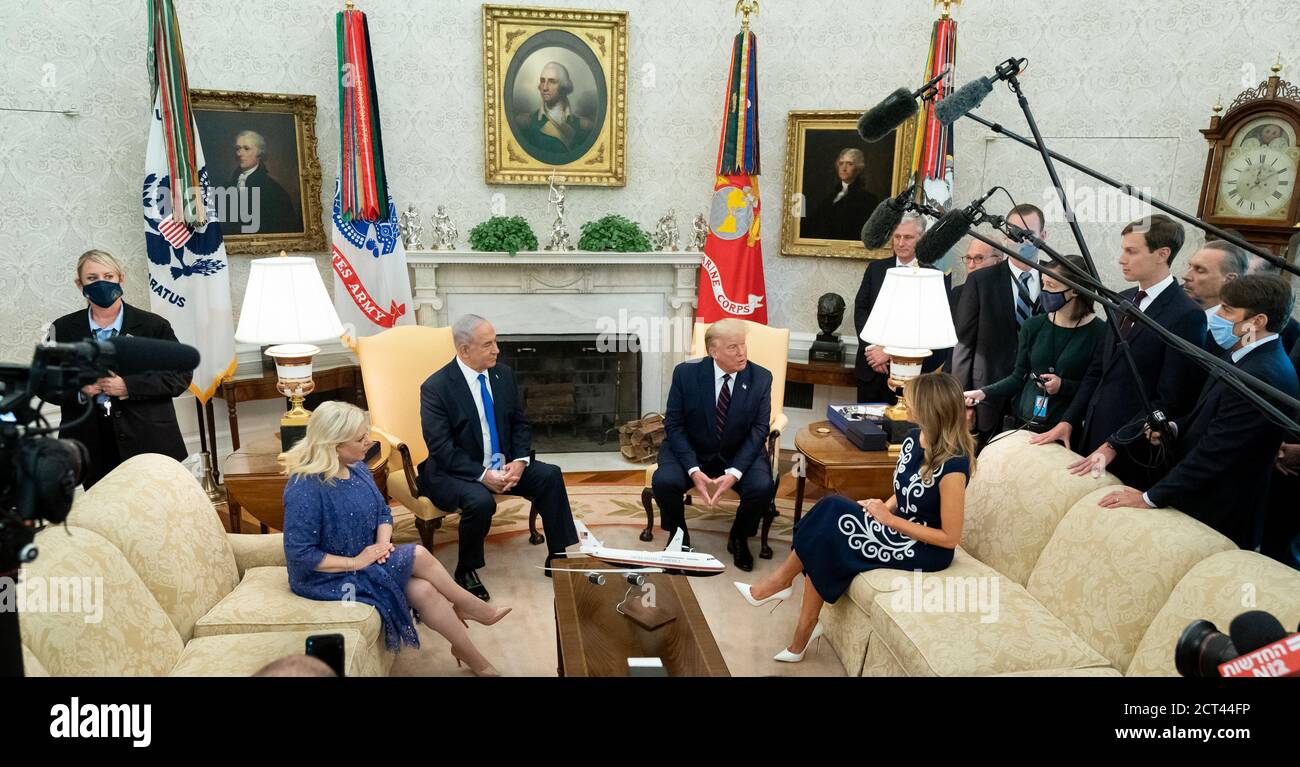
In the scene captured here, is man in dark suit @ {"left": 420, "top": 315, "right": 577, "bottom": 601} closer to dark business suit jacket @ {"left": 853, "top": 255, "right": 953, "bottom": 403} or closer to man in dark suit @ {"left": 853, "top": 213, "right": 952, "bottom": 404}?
man in dark suit @ {"left": 853, "top": 213, "right": 952, "bottom": 404}

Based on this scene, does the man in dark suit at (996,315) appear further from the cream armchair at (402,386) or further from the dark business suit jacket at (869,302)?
the cream armchair at (402,386)

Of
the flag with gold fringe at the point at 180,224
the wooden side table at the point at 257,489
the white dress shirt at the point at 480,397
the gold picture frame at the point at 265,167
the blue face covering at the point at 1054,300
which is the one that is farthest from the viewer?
the gold picture frame at the point at 265,167

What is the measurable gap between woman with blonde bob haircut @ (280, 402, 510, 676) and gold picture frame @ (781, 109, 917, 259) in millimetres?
4476

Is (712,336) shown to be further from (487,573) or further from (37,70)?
(37,70)

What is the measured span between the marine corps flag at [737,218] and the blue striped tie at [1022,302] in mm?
2119

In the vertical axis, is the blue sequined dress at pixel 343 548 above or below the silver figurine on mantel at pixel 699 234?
below

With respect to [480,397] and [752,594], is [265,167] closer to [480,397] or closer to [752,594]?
[480,397]

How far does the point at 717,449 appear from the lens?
4836 mm

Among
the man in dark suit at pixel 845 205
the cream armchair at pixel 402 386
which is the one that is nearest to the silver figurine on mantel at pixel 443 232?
the cream armchair at pixel 402 386

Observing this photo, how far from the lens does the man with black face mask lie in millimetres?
3896

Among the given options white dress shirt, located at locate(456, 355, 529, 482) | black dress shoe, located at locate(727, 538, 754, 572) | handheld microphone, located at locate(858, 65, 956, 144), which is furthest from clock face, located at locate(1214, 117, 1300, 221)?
white dress shirt, located at locate(456, 355, 529, 482)

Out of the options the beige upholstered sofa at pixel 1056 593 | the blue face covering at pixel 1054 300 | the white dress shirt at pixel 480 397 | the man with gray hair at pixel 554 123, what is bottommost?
the beige upholstered sofa at pixel 1056 593

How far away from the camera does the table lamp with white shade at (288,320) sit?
165 inches

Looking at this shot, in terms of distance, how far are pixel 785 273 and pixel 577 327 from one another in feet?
5.94
